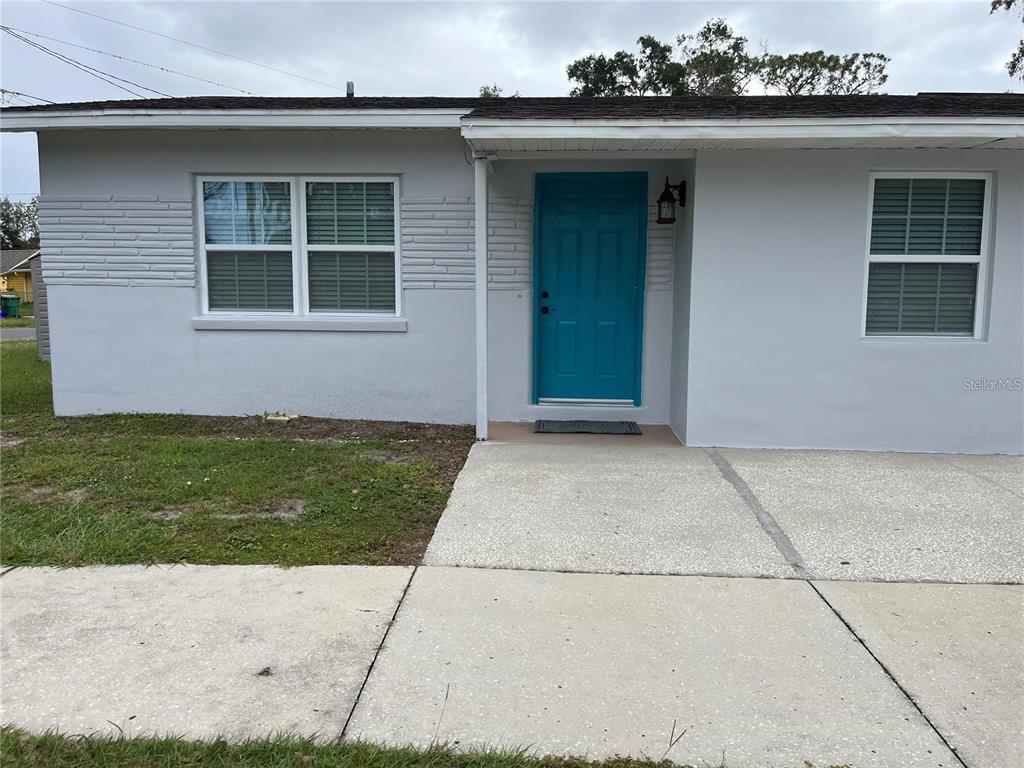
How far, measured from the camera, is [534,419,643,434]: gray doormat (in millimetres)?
7215

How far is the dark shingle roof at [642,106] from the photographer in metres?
5.87

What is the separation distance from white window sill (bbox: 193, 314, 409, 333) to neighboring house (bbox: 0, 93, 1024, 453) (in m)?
0.03

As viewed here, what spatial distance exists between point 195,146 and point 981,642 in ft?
25.2

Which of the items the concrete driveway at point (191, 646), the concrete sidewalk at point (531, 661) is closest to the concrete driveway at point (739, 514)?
→ the concrete sidewalk at point (531, 661)

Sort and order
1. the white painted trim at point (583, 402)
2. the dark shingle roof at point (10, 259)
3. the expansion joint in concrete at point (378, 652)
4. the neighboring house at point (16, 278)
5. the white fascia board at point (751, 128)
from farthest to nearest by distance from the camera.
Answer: the dark shingle roof at point (10, 259), the neighboring house at point (16, 278), the white painted trim at point (583, 402), the white fascia board at point (751, 128), the expansion joint in concrete at point (378, 652)

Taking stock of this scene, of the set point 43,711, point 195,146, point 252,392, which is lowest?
point 43,711

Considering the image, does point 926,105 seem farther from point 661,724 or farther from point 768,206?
point 661,724

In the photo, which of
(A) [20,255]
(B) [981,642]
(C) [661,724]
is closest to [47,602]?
(C) [661,724]

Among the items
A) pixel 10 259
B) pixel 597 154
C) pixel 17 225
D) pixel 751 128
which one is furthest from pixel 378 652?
pixel 17 225

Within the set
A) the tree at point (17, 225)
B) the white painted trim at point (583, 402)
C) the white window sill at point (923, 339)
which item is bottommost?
the white painted trim at point (583, 402)

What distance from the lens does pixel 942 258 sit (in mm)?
6539

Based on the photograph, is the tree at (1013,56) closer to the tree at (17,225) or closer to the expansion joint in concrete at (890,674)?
the expansion joint in concrete at (890,674)

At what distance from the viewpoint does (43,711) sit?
104 inches

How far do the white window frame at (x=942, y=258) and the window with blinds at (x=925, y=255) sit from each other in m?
0.01
